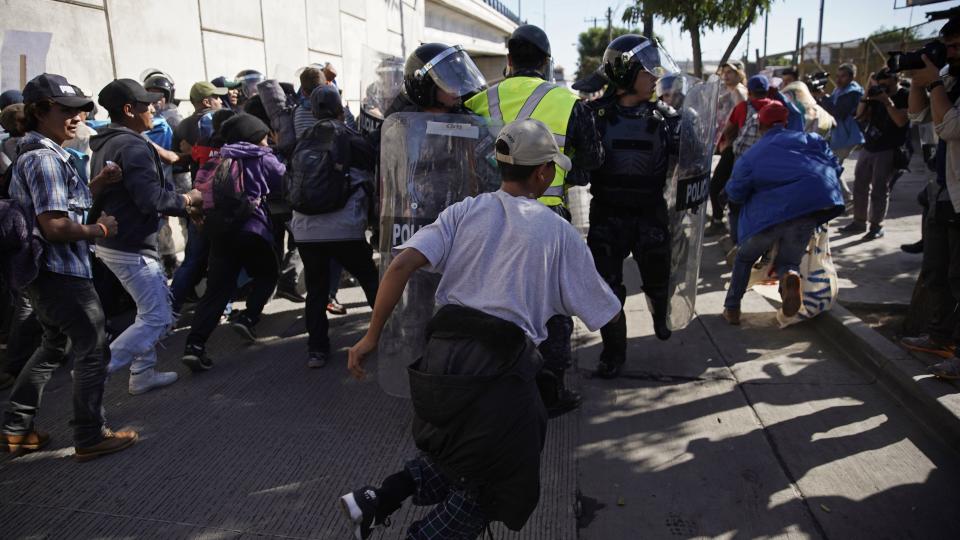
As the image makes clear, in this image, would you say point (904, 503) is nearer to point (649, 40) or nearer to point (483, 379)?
point (483, 379)

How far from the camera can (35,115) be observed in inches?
118

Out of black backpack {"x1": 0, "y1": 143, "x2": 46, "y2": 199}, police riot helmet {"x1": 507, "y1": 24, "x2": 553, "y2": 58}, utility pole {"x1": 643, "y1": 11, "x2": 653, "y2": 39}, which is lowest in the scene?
black backpack {"x1": 0, "y1": 143, "x2": 46, "y2": 199}

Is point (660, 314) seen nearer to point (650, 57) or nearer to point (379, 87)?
point (650, 57)

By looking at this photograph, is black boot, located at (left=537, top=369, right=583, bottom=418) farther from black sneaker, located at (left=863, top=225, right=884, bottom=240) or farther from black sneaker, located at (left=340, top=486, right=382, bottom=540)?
black sneaker, located at (left=863, top=225, right=884, bottom=240)

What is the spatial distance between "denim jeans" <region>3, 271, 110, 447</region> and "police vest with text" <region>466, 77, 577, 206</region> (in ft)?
6.98

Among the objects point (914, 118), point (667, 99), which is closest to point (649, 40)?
point (667, 99)

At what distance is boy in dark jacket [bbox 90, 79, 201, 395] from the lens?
3.46 m

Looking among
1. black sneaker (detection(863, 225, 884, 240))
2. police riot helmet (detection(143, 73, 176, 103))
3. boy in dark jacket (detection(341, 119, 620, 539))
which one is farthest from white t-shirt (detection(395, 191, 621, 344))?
black sneaker (detection(863, 225, 884, 240))

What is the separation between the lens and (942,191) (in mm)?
4016

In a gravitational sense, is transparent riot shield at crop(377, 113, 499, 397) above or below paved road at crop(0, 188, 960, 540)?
above

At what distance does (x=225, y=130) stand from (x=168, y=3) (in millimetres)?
4342

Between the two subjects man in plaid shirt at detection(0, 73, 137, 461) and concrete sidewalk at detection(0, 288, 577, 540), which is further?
man in plaid shirt at detection(0, 73, 137, 461)

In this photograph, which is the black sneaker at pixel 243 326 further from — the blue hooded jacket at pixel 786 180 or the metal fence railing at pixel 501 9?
the metal fence railing at pixel 501 9

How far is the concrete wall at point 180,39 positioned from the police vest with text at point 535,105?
1.37 meters
